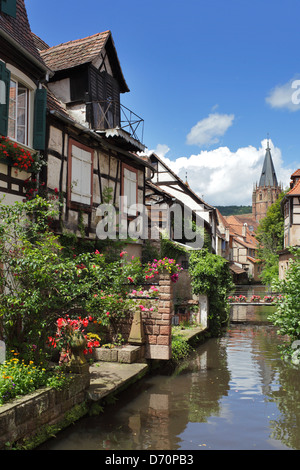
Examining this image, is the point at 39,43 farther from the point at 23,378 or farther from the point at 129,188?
the point at 23,378

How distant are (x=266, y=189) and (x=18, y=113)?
288 feet

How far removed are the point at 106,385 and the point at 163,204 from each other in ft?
44.9

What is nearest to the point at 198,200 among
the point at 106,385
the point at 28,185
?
the point at 28,185

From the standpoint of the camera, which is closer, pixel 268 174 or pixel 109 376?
pixel 109 376

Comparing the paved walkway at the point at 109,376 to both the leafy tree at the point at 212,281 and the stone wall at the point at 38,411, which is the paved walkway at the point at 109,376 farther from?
the leafy tree at the point at 212,281

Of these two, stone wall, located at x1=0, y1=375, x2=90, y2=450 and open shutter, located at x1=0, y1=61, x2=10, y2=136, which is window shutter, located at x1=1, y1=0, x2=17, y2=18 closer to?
open shutter, located at x1=0, y1=61, x2=10, y2=136

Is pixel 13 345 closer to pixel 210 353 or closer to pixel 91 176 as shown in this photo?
pixel 91 176

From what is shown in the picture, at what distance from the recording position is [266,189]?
92875 mm

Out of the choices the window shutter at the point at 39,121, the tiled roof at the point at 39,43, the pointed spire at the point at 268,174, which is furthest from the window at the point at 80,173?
the pointed spire at the point at 268,174

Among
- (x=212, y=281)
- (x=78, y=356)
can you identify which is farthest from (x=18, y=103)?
(x=212, y=281)

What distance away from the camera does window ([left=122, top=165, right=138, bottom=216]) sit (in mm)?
14890

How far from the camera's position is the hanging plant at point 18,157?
8.85 m

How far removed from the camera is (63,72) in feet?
44.4

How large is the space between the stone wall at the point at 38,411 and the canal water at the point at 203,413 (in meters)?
0.31
